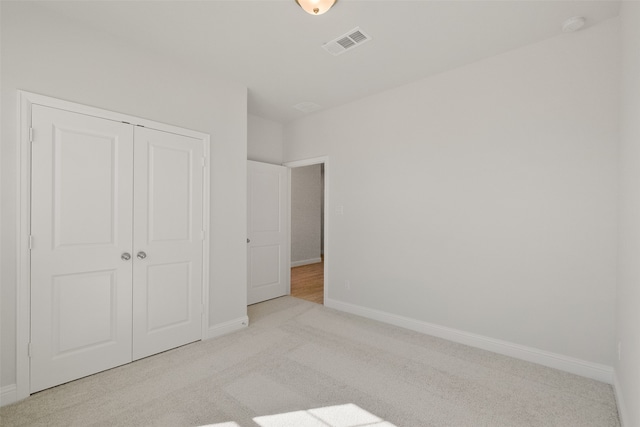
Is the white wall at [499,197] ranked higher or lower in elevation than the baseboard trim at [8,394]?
higher

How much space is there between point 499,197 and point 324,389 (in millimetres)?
2307

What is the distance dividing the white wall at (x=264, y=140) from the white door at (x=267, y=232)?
Answer: 0.62 feet

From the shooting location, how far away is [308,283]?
5.45m

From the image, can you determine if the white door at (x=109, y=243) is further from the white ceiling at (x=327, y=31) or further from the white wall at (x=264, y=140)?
the white wall at (x=264, y=140)

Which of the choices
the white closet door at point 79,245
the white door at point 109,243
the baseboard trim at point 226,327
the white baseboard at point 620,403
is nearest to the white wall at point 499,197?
the white baseboard at point 620,403

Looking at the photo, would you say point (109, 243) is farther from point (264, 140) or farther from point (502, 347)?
point (502, 347)

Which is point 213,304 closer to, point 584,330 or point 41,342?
point 41,342

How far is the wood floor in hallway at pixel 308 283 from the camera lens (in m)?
4.61

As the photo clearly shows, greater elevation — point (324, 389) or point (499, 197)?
point (499, 197)

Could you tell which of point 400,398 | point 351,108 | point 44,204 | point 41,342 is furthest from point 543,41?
point 41,342

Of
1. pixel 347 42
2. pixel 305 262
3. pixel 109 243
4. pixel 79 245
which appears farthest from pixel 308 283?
pixel 347 42

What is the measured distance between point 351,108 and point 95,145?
2.86m

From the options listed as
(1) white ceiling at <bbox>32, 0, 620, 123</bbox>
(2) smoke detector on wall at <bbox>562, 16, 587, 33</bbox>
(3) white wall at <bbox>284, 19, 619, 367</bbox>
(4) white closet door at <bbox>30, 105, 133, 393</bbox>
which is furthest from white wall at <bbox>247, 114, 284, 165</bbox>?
(2) smoke detector on wall at <bbox>562, 16, 587, 33</bbox>

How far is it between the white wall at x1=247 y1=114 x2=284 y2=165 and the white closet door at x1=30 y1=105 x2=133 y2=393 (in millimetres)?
1955
